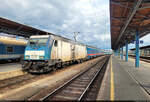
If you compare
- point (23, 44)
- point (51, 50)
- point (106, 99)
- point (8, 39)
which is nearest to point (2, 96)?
point (106, 99)

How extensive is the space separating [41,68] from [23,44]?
9.90 m

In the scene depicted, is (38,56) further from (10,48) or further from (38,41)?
(10,48)

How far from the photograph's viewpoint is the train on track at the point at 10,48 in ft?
45.5

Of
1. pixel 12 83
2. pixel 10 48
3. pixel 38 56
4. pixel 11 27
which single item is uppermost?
pixel 11 27

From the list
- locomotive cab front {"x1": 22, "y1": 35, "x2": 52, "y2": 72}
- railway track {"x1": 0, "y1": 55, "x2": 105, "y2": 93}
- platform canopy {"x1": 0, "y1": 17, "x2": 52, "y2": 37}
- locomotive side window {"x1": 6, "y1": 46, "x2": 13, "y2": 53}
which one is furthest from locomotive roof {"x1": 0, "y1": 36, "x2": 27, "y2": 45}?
railway track {"x1": 0, "y1": 55, "x2": 105, "y2": 93}

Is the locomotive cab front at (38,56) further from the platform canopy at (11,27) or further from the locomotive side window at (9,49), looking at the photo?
the locomotive side window at (9,49)

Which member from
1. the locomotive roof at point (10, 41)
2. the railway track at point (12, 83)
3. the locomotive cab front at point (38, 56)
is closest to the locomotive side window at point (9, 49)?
the locomotive roof at point (10, 41)

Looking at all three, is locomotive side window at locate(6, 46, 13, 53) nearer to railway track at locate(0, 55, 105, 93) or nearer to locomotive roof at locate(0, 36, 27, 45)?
locomotive roof at locate(0, 36, 27, 45)

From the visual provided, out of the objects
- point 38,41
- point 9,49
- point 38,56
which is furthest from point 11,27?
point 38,56

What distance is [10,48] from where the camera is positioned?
1502 centimetres

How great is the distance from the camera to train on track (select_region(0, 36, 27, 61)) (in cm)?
1387

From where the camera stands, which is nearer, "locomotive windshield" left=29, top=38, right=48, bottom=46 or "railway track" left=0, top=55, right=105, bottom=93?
"railway track" left=0, top=55, right=105, bottom=93

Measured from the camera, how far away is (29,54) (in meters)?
9.70

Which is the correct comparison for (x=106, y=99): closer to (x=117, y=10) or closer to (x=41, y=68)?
(x=41, y=68)
